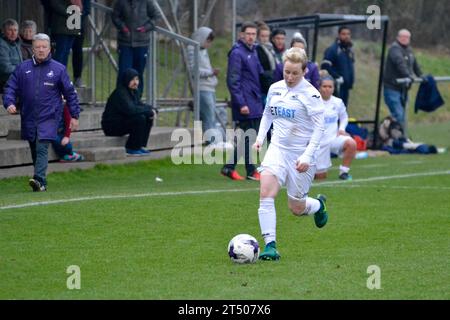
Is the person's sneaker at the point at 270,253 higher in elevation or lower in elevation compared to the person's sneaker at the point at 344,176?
higher

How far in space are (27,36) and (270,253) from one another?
873 centimetres

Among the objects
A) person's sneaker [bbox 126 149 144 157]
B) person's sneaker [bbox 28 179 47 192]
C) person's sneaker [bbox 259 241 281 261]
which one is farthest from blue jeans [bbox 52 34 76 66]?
person's sneaker [bbox 259 241 281 261]

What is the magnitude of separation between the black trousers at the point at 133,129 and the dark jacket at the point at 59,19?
155cm

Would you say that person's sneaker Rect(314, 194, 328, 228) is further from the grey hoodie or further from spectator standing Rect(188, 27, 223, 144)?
the grey hoodie

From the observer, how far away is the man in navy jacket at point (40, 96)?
15.0m

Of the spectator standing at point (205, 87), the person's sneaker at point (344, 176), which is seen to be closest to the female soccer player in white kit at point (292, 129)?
the person's sneaker at point (344, 176)

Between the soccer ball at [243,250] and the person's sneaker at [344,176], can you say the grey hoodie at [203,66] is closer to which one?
the person's sneaker at [344,176]

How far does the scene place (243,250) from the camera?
10.2 meters

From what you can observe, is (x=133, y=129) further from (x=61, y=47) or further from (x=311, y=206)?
(x=311, y=206)

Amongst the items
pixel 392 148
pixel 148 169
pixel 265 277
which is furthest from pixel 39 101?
pixel 392 148

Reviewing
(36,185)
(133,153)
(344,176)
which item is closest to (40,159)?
(36,185)

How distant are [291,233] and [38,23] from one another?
32.7 feet

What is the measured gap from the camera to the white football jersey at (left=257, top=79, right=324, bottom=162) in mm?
10922
